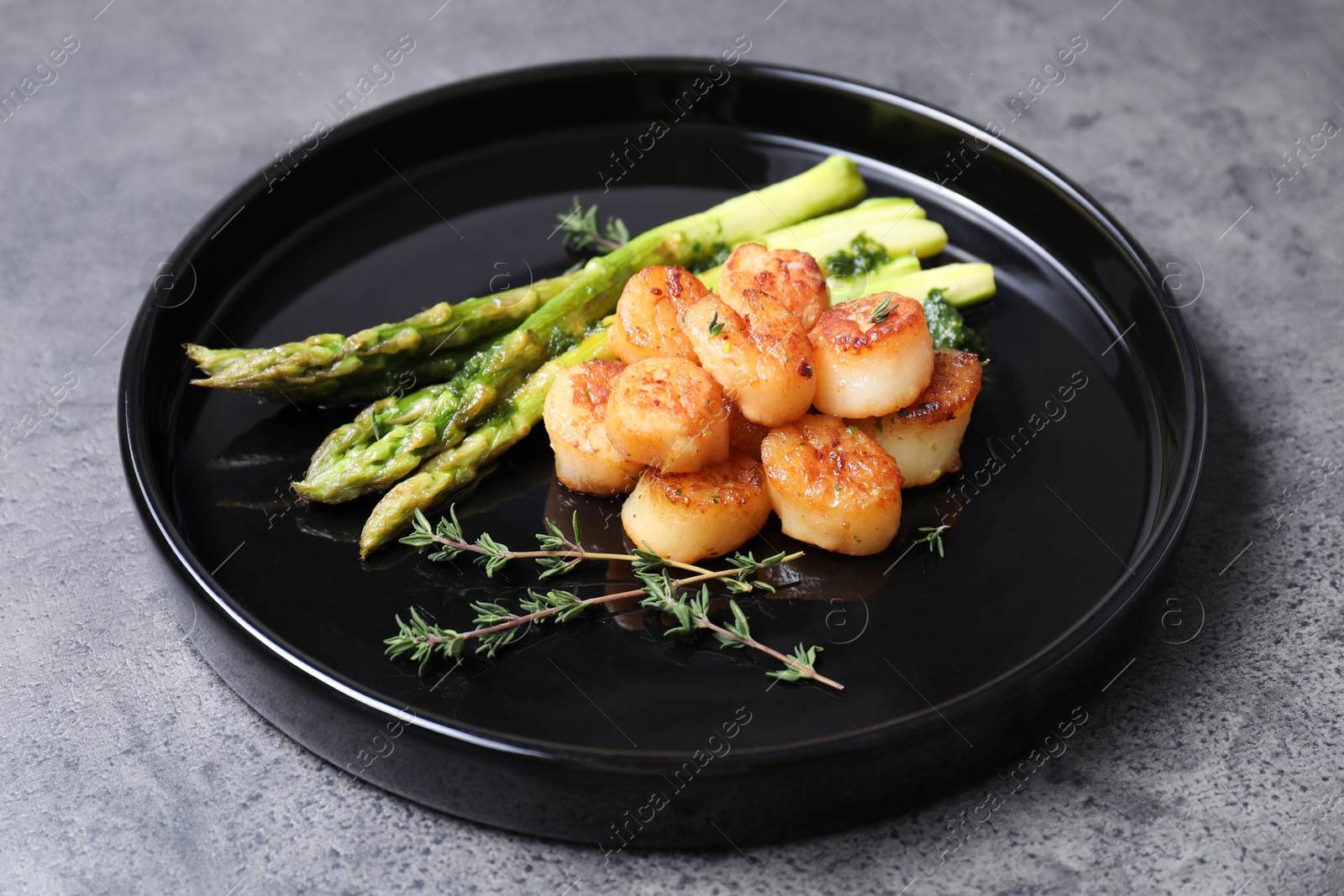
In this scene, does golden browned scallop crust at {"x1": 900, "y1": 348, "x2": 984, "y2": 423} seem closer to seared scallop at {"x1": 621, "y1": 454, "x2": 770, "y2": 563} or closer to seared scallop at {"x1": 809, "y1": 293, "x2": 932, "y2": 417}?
seared scallop at {"x1": 809, "y1": 293, "x2": 932, "y2": 417}

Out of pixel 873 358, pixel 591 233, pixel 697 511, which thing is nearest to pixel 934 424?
pixel 873 358

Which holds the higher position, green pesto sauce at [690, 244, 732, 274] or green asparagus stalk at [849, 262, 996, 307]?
green pesto sauce at [690, 244, 732, 274]

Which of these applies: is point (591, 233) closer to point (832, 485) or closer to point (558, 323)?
point (558, 323)

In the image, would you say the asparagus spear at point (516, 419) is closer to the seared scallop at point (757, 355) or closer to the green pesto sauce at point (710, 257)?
the green pesto sauce at point (710, 257)

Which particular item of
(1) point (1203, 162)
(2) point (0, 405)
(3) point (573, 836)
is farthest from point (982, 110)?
(2) point (0, 405)

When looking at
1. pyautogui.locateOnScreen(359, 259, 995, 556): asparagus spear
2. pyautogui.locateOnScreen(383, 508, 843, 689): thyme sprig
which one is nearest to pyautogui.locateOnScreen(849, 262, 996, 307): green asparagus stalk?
pyautogui.locateOnScreen(359, 259, 995, 556): asparagus spear
